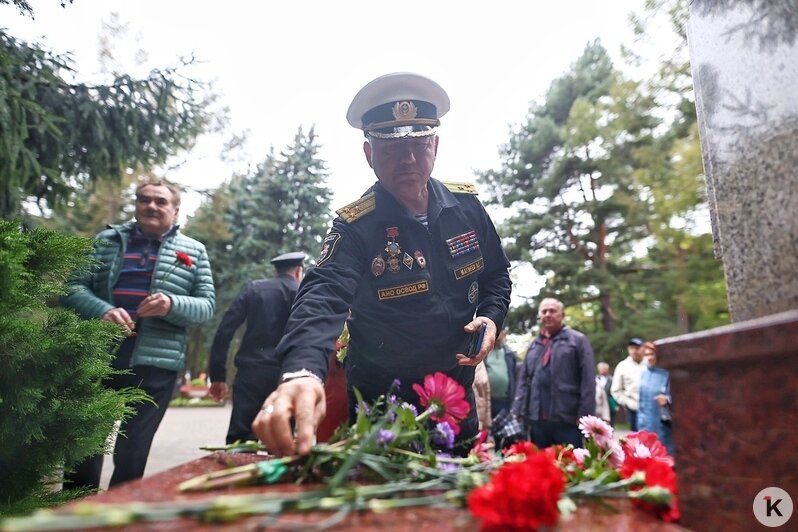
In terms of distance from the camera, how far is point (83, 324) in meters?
2.19

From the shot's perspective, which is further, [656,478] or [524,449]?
Result: [524,449]

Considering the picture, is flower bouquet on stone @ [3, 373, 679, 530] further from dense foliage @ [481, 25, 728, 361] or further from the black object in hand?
dense foliage @ [481, 25, 728, 361]

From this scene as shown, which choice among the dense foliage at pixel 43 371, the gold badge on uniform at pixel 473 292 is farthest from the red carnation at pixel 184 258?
the gold badge on uniform at pixel 473 292

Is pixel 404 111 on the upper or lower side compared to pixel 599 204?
lower

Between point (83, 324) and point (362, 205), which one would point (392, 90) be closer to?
point (362, 205)

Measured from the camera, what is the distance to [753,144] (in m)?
1.35

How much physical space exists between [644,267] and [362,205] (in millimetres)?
19558

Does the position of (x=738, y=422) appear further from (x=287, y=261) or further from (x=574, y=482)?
(x=287, y=261)

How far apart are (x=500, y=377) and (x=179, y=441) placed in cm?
496

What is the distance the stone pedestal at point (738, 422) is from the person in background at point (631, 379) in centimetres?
748

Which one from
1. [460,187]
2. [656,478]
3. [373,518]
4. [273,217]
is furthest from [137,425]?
[273,217]

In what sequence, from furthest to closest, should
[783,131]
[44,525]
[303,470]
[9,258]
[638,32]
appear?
[638,32] < [9,258] < [783,131] < [303,470] < [44,525]

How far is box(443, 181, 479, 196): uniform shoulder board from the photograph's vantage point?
2.57 metres

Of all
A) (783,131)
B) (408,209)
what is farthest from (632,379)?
(783,131)
